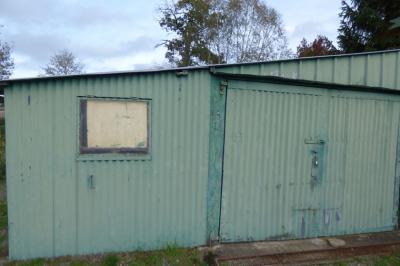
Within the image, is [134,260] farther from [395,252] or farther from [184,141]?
[395,252]

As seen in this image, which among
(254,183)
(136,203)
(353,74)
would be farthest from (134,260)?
(353,74)

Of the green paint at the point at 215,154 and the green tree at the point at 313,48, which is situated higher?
the green tree at the point at 313,48

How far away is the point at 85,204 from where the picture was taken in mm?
4414

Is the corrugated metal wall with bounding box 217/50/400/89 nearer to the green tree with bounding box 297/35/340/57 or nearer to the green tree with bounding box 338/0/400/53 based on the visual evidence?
the green tree with bounding box 338/0/400/53

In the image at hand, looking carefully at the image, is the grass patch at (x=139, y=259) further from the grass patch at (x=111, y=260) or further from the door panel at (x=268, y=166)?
the door panel at (x=268, y=166)

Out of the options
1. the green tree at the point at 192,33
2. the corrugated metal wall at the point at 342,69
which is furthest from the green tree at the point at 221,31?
the corrugated metal wall at the point at 342,69

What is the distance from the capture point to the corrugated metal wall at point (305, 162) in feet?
16.7

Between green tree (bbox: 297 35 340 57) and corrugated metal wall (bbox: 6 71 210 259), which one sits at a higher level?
green tree (bbox: 297 35 340 57)

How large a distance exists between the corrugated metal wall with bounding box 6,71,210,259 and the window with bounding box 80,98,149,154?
103 mm

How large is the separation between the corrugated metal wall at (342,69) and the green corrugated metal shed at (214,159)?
0.02 m

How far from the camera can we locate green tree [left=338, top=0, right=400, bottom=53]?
14.3 m

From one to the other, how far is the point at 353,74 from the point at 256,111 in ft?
6.20

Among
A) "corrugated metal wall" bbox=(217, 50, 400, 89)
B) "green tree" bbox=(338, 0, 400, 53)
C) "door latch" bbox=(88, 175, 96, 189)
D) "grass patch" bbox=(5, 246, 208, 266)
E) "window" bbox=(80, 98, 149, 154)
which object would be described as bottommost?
"grass patch" bbox=(5, 246, 208, 266)

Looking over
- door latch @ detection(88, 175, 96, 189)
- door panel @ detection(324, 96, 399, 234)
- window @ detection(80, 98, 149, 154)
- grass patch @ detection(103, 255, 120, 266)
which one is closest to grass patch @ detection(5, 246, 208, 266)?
grass patch @ detection(103, 255, 120, 266)
